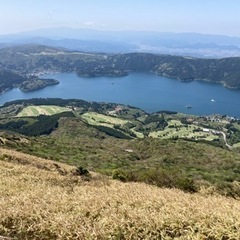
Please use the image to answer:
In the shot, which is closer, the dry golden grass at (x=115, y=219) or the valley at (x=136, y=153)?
the dry golden grass at (x=115, y=219)

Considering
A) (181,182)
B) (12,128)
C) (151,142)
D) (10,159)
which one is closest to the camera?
(181,182)

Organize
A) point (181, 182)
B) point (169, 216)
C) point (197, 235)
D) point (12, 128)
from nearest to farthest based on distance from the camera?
point (197, 235)
point (169, 216)
point (181, 182)
point (12, 128)

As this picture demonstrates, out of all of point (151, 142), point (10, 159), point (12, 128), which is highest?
point (10, 159)

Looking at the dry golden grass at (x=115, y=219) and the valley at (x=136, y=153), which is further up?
the dry golden grass at (x=115, y=219)

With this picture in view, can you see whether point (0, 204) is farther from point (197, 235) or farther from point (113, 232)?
point (197, 235)

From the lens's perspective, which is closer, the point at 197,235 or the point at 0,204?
the point at 197,235

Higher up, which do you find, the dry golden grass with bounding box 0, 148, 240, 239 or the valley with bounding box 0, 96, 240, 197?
the dry golden grass with bounding box 0, 148, 240, 239

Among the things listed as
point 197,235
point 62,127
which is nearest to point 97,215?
point 197,235

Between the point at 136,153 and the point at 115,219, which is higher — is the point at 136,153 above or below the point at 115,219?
below

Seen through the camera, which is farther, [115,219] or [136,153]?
[136,153]

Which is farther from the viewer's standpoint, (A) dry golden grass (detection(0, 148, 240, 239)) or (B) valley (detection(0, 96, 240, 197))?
Answer: (B) valley (detection(0, 96, 240, 197))

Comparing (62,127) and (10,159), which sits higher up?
(10,159)
